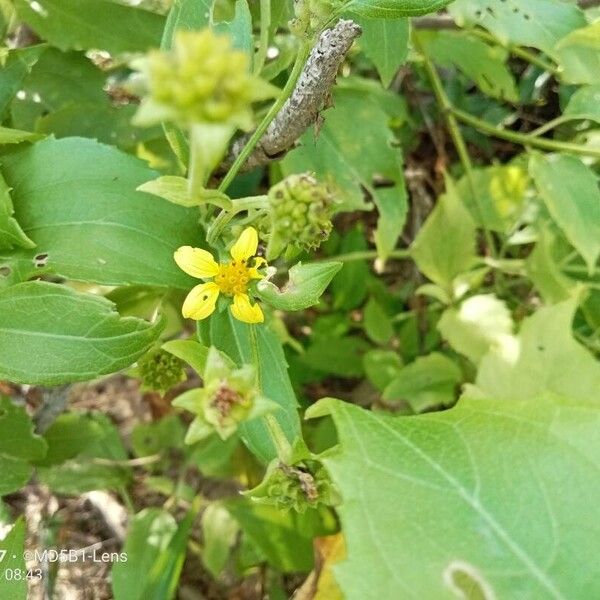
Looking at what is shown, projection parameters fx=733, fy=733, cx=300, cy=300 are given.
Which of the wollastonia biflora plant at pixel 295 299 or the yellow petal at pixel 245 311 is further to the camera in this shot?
the yellow petal at pixel 245 311

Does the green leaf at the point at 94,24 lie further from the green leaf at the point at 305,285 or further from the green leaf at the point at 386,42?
the green leaf at the point at 305,285

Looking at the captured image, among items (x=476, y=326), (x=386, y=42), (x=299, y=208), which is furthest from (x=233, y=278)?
(x=476, y=326)

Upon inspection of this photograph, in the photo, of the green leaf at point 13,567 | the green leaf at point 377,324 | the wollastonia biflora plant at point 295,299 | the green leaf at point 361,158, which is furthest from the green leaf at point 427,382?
the green leaf at point 13,567

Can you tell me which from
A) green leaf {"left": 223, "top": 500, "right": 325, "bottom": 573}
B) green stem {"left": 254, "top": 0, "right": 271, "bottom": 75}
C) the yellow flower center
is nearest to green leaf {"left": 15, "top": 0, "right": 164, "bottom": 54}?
green stem {"left": 254, "top": 0, "right": 271, "bottom": 75}

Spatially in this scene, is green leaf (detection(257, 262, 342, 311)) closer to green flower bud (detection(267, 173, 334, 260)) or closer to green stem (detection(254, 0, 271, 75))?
green flower bud (detection(267, 173, 334, 260))

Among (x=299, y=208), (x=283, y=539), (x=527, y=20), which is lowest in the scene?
(x=283, y=539)

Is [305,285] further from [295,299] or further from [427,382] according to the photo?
[427,382]
